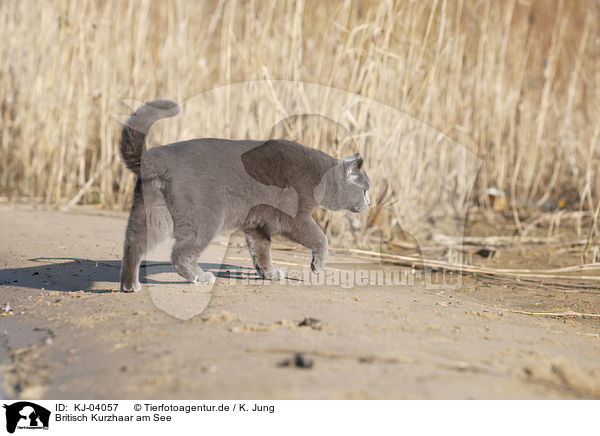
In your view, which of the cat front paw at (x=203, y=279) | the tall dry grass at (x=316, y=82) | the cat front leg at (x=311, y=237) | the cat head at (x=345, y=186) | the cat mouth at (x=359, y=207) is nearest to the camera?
the cat front paw at (x=203, y=279)

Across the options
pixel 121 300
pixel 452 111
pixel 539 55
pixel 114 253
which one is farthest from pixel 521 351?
pixel 539 55

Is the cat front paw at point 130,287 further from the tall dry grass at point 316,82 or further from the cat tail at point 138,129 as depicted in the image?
the tall dry grass at point 316,82

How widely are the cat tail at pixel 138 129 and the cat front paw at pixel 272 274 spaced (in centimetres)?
84

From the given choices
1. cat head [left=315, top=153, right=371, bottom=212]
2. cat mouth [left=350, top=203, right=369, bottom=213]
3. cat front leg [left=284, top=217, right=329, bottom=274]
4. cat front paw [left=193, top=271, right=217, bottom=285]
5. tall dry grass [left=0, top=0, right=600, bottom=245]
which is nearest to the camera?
cat front paw [left=193, top=271, right=217, bottom=285]

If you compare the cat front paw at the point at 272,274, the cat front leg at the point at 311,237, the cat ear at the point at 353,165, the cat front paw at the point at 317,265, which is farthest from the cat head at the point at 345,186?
the cat front paw at the point at 272,274

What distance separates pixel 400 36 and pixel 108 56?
271 cm

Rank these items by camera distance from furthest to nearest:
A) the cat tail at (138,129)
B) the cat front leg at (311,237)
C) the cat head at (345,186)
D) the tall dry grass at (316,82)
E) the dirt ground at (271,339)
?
the tall dry grass at (316,82) < the cat head at (345,186) < the cat front leg at (311,237) < the cat tail at (138,129) < the dirt ground at (271,339)

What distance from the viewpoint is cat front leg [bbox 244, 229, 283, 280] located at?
3.00 meters

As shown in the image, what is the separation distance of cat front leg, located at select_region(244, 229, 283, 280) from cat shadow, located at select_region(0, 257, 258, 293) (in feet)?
0.24

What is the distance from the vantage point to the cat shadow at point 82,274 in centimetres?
273

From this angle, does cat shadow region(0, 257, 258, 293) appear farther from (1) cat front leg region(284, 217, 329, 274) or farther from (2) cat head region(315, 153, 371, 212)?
(2) cat head region(315, 153, 371, 212)

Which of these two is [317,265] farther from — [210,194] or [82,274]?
[82,274]
